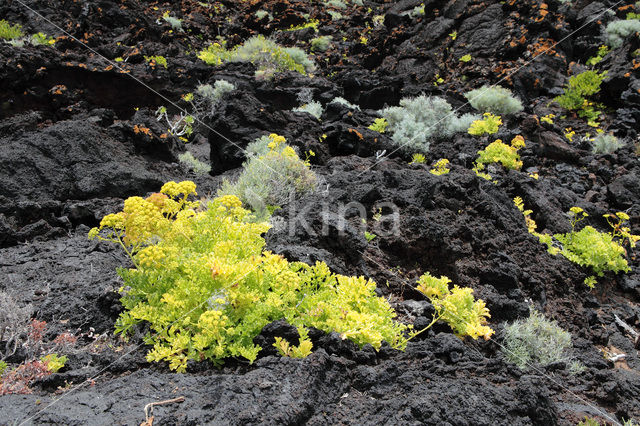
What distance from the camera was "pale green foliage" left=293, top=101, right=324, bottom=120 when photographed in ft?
28.5

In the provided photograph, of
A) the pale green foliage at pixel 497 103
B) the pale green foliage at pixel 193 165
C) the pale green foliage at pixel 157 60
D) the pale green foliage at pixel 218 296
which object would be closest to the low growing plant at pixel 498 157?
the pale green foliage at pixel 497 103

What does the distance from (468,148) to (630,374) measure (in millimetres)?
4806

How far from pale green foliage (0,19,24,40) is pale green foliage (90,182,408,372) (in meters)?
10.1

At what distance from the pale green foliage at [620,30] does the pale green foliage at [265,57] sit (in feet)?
27.1

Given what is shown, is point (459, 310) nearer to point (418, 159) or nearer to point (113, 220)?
A: point (113, 220)

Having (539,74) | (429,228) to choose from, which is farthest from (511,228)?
(539,74)

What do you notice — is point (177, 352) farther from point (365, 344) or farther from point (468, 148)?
point (468, 148)

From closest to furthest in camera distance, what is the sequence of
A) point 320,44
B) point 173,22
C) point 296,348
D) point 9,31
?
point 296,348
point 9,31
point 173,22
point 320,44

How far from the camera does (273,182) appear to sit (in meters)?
5.20

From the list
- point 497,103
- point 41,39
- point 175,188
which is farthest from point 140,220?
point 41,39

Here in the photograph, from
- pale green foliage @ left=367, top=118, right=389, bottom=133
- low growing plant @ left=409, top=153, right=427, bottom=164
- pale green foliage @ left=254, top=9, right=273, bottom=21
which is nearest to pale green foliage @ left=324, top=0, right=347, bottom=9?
pale green foliage @ left=254, top=9, right=273, bottom=21

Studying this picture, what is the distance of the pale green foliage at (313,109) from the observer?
869 centimetres

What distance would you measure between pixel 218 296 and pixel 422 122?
7.23 m

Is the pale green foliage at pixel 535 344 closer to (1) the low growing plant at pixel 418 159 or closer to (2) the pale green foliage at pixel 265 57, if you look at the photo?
(1) the low growing plant at pixel 418 159
